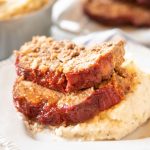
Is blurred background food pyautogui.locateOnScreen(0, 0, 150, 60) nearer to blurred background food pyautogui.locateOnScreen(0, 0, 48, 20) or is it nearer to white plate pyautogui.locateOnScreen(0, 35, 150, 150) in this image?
blurred background food pyautogui.locateOnScreen(0, 0, 48, 20)

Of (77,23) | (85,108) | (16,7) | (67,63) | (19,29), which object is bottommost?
(77,23)

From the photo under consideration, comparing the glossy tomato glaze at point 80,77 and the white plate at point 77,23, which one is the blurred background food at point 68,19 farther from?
the glossy tomato glaze at point 80,77

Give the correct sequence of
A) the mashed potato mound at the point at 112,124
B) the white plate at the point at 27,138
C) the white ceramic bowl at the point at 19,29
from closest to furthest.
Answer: the white plate at the point at 27,138 < the mashed potato mound at the point at 112,124 < the white ceramic bowl at the point at 19,29

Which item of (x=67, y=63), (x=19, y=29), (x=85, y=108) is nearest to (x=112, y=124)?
(x=85, y=108)

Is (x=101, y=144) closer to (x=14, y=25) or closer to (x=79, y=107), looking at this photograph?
(x=79, y=107)

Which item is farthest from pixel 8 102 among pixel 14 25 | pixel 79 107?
pixel 14 25

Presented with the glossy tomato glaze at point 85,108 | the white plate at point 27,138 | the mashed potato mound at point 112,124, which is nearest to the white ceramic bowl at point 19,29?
the white plate at point 27,138

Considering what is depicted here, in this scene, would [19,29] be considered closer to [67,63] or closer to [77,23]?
[77,23]
